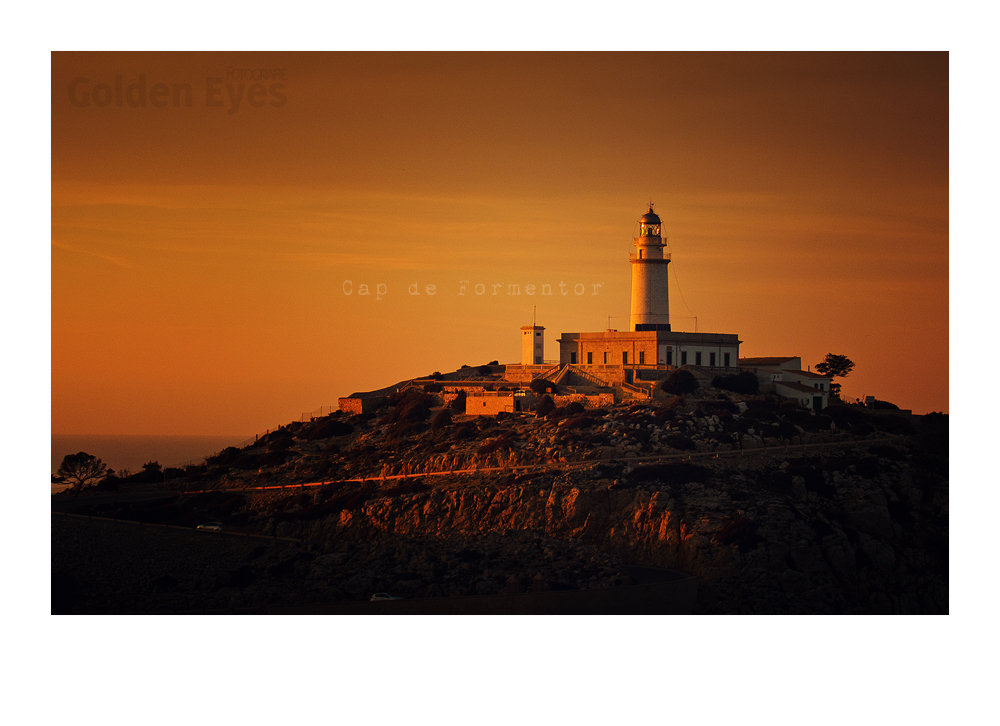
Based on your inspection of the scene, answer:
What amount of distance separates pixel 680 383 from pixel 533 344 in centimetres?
888

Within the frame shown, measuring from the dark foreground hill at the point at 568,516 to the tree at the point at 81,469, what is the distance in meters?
4.32

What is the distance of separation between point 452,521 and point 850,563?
14.4 m

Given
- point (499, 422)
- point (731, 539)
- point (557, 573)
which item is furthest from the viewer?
Answer: point (499, 422)

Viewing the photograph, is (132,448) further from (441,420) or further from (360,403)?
(441,420)

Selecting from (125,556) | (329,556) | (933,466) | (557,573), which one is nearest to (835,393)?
(933,466)

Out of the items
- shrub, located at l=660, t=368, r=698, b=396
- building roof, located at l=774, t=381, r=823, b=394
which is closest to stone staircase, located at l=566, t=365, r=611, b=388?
shrub, located at l=660, t=368, r=698, b=396

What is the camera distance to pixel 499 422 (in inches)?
2035

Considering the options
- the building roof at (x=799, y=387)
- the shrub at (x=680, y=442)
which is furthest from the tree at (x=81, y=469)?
the building roof at (x=799, y=387)

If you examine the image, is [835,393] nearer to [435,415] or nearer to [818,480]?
[818,480]

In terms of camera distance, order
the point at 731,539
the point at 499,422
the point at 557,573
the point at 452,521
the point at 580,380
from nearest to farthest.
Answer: the point at 557,573, the point at 731,539, the point at 452,521, the point at 499,422, the point at 580,380

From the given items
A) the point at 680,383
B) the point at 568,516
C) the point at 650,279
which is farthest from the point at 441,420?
the point at 650,279

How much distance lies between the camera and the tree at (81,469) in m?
51.9

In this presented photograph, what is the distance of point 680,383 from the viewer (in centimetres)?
5250

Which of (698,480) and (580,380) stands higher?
(580,380)
